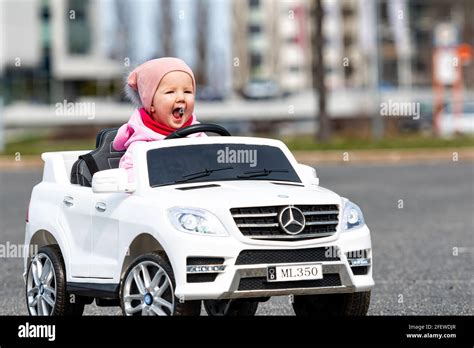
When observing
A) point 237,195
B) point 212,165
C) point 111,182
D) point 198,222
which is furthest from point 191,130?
point 198,222

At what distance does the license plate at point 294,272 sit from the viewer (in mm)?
6367

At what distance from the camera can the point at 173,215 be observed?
6.41 metres

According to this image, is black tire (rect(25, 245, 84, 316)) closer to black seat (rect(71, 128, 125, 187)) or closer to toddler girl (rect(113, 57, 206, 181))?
black seat (rect(71, 128, 125, 187))

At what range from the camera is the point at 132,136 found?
24.8 ft

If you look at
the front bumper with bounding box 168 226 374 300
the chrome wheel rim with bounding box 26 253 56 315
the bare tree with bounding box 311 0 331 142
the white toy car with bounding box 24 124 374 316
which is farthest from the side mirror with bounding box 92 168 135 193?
the bare tree with bounding box 311 0 331 142

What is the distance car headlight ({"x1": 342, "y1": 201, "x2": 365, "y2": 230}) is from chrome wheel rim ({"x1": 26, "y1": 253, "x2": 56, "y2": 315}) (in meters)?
1.92

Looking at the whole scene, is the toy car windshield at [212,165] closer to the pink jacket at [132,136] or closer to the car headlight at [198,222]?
the pink jacket at [132,136]

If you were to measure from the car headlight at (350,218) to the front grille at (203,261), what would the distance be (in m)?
0.79

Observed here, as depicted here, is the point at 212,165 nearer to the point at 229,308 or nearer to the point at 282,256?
the point at 282,256

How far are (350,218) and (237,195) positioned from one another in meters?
0.70

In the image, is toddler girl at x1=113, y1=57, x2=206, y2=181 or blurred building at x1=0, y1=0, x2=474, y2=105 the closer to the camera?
toddler girl at x1=113, y1=57, x2=206, y2=181

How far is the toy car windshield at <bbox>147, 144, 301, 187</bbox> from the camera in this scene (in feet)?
23.1

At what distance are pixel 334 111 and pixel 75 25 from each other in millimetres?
28288

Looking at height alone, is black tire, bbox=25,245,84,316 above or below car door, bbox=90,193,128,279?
below
